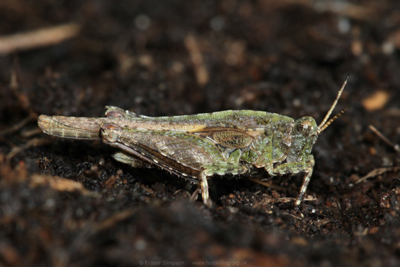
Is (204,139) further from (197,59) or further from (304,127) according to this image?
(197,59)

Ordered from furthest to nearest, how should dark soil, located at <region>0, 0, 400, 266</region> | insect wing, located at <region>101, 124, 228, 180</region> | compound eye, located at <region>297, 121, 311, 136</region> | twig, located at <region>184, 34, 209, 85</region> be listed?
1. twig, located at <region>184, 34, 209, 85</region>
2. compound eye, located at <region>297, 121, 311, 136</region>
3. insect wing, located at <region>101, 124, 228, 180</region>
4. dark soil, located at <region>0, 0, 400, 266</region>

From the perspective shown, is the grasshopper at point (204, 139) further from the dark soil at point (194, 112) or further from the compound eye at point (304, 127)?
the dark soil at point (194, 112)

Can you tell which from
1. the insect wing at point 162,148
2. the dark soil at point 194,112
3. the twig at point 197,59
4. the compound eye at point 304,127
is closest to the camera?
the dark soil at point 194,112

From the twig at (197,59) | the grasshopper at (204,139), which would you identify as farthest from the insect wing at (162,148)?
the twig at (197,59)

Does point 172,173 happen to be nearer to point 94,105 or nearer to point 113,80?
point 94,105

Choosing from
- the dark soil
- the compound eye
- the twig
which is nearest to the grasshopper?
the compound eye

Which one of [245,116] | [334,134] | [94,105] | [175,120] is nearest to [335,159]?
[334,134]

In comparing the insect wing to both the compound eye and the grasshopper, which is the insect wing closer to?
the grasshopper
